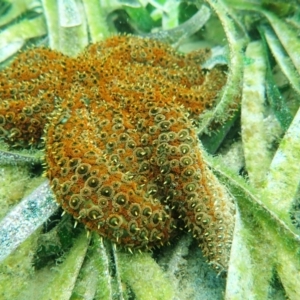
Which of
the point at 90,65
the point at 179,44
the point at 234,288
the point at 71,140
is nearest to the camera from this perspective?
the point at 234,288

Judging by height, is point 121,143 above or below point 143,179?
above

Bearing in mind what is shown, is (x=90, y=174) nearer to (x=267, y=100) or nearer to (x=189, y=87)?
(x=189, y=87)

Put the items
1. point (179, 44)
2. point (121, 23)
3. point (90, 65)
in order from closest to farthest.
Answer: point (90, 65) → point (179, 44) → point (121, 23)

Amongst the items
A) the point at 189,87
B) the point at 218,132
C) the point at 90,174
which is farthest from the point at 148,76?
the point at 90,174
